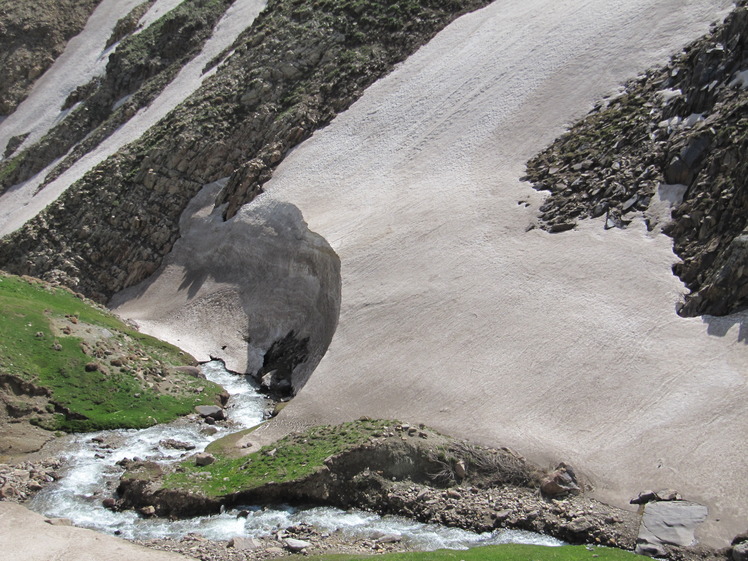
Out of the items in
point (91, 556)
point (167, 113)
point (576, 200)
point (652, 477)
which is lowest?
point (652, 477)

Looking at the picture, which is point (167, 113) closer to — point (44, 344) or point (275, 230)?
point (275, 230)

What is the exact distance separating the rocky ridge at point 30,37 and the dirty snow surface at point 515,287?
56679 millimetres

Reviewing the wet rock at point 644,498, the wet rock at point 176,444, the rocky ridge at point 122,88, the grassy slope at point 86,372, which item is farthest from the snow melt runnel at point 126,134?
the wet rock at point 644,498

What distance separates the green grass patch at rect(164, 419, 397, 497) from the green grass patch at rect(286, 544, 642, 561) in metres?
6.14

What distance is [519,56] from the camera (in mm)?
67500

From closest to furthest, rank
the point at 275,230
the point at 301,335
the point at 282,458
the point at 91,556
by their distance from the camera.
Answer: the point at 91,556
the point at 282,458
the point at 301,335
the point at 275,230

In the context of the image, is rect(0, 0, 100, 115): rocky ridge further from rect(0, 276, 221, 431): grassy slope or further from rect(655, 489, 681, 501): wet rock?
rect(655, 489, 681, 501): wet rock

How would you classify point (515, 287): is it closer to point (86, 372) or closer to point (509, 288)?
point (509, 288)

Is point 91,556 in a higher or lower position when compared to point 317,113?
lower

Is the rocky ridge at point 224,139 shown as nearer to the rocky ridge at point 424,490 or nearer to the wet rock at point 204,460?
the wet rock at point 204,460

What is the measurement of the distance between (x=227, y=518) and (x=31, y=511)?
26.9 feet

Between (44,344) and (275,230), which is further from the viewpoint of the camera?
(275,230)

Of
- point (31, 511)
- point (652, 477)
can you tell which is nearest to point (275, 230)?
point (31, 511)

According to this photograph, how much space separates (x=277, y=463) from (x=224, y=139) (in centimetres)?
4321
